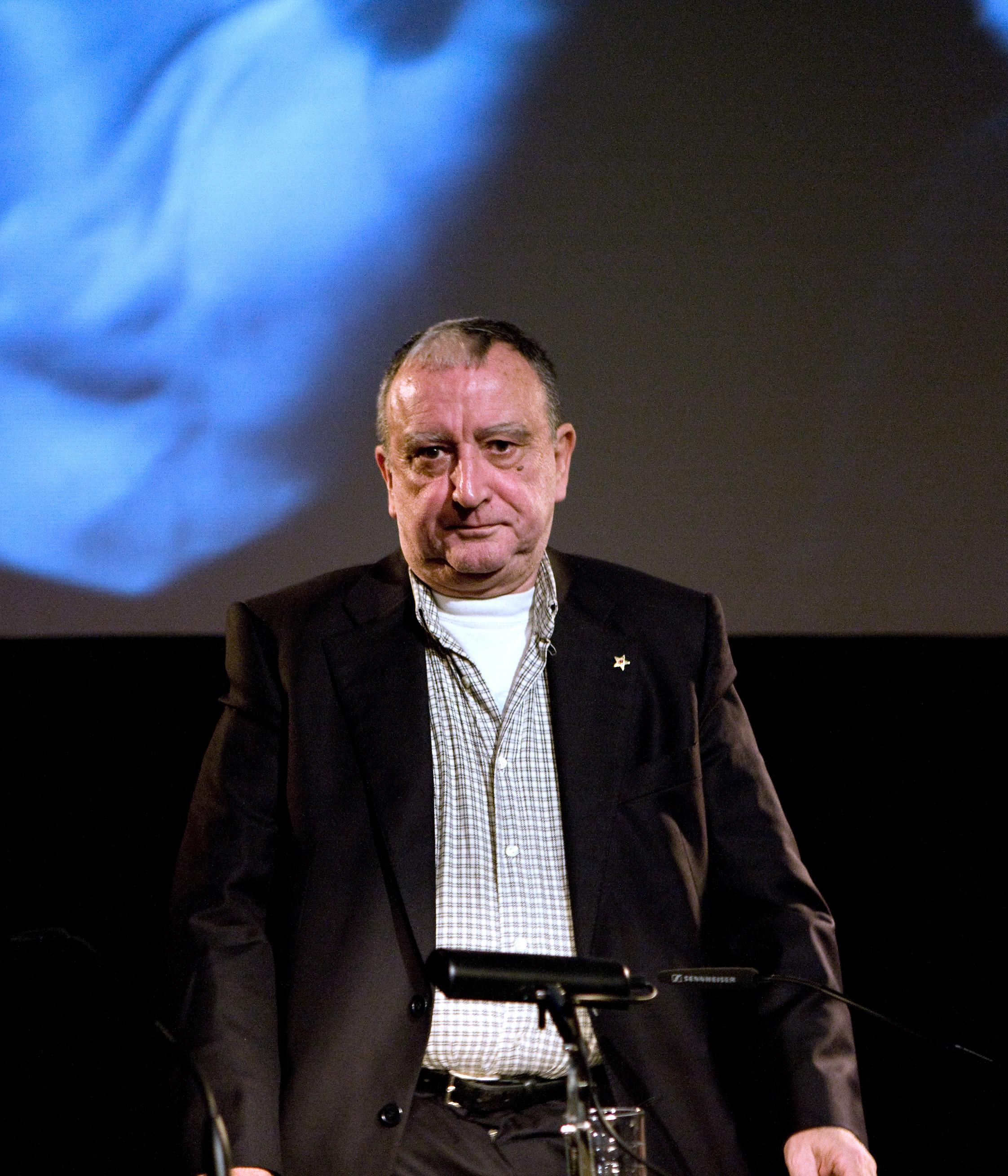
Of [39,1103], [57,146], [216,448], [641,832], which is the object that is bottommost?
[39,1103]

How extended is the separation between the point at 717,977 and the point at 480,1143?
2.06 ft

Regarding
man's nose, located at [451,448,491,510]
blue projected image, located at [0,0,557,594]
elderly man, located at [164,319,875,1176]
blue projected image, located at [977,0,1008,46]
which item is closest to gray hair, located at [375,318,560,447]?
elderly man, located at [164,319,875,1176]

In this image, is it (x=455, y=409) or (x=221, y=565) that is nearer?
(x=455, y=409)

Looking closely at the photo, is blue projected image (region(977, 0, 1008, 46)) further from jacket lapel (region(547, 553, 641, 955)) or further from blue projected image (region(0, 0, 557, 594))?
jacket lapel (region(547, 553, 641, 955))

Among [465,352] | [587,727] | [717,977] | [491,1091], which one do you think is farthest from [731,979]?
[465,352]

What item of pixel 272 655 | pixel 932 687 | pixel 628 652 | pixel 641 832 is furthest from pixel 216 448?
pixel 932 687

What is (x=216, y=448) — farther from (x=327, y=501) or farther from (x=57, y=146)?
(x=57, y=146)

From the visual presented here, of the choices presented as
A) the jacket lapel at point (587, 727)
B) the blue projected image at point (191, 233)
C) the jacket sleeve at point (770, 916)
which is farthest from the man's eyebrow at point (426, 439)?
the blue projected image at point (191, 233)

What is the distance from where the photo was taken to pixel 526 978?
1.47 metres

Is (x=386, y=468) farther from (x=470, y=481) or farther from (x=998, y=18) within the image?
(x=998, y=18)

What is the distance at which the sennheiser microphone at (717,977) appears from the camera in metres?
1.67

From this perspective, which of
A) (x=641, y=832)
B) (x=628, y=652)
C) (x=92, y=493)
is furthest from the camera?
(x=92, y=493)

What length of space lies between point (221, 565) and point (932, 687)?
5.70 ft

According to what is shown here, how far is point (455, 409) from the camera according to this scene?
8.09 ft
